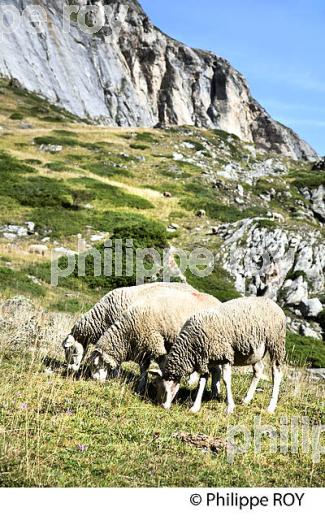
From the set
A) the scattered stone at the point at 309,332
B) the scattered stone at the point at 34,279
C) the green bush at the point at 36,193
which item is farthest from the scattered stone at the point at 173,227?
the scattered stone at the point at 309,332

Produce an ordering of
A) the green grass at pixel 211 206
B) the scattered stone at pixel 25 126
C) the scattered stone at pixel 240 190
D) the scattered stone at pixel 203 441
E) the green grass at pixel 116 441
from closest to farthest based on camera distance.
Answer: the green grass at pixel 116 441
the scattered stone at pixel 203 441
the green grass at pixel 211 206
the scattered stone at pixel 240 190
the scattered stone at pixel 25 126

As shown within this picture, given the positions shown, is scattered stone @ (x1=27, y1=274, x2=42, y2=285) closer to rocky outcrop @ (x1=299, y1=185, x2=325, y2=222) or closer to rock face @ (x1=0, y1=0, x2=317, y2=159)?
rocky outcrop @ (x1=299, y1=185, x2=325, y2=222)

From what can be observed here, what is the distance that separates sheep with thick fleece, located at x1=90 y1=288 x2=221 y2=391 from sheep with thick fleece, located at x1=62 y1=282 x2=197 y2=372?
16.5 inches

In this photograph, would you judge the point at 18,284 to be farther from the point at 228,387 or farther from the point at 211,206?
the point at 211,206

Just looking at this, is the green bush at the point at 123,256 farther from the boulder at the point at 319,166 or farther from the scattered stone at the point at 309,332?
the boulder at the point at 319,166

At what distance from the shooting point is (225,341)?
913 cm

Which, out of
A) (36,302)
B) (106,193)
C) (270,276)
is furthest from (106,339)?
(106,193)

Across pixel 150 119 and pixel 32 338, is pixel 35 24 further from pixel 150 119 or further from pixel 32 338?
pixel 32 338

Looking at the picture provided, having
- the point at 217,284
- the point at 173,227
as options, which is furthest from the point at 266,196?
the point at 217,284

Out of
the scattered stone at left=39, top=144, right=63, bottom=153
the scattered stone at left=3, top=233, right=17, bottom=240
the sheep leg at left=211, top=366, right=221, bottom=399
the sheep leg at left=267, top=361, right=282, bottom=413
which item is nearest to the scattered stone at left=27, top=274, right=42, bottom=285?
the scattered stone at left=3, top=233, right=17, bottom=240

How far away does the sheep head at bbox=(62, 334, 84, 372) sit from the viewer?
1040 centimetres

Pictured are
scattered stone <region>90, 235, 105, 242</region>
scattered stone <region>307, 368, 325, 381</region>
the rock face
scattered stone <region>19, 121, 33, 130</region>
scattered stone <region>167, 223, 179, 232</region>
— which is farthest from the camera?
the rock face

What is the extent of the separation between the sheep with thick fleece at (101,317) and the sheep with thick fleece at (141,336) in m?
0.42

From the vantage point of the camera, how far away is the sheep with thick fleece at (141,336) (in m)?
9.91
